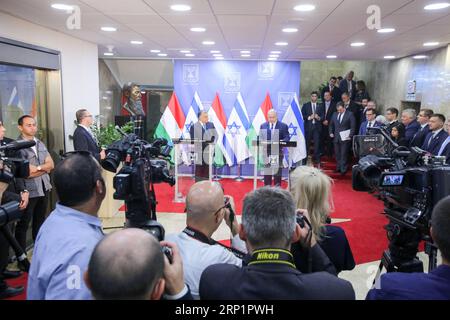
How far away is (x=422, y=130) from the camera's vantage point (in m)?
5.54

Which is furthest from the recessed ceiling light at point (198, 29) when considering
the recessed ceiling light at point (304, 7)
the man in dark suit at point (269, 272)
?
the man in dark suit at point (269, 272)

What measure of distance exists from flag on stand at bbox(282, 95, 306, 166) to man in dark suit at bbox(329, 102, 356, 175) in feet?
2.89

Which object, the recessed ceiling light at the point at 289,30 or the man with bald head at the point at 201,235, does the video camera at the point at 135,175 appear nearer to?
the man with bald head at the point at 201,235

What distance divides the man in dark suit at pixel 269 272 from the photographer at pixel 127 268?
0.79ft

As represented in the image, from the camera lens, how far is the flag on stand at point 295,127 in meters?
7.40

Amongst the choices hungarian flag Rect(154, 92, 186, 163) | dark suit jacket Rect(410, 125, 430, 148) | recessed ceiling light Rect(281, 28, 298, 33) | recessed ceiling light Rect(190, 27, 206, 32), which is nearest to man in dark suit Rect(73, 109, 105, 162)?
recessed ceiling light Rect(190, 27, 206, 32)

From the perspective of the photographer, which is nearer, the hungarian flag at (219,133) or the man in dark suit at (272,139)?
the man in dark suit at (272,139)

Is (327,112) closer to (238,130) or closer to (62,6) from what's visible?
(238,130)

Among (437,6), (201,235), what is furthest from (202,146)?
(201,235)

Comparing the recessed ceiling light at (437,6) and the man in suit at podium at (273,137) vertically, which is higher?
the recessed ceiling light at (437,6)

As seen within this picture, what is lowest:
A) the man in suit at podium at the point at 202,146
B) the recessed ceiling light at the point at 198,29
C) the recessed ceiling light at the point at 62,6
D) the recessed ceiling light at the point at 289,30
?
the man in suit at podium at the point at 202,146

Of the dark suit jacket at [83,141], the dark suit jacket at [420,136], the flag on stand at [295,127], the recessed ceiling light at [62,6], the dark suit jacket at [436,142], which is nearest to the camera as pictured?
the recessed ceiling light at [62,6]

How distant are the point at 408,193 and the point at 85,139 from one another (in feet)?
11.9
